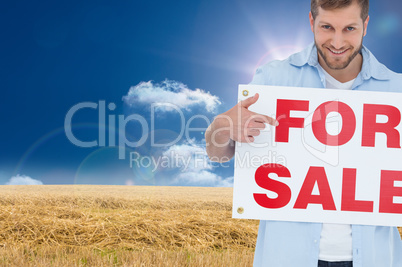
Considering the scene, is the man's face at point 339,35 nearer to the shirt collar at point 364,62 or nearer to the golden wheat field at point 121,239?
the shirt collar at point 364,62

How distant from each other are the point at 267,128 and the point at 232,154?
261mm

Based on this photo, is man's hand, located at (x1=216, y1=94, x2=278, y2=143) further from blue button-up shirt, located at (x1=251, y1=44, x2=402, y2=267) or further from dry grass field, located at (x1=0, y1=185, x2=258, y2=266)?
dry grass field, located at (x1=0, y1=185, x2=258, y2=266)

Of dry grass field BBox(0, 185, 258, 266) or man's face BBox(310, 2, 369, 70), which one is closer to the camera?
man's face BBox(310, 2, 369, 70)

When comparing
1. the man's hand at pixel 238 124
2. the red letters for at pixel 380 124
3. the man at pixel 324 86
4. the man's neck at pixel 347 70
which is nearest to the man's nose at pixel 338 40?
the man at pixel 324 86

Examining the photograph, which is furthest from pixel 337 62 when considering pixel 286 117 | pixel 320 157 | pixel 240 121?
pixel 240 121

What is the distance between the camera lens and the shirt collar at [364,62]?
234 cm

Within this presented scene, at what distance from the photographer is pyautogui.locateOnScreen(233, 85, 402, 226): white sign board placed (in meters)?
2.37

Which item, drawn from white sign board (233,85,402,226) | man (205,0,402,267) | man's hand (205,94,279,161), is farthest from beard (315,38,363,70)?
man's hand (205,94,279,161)

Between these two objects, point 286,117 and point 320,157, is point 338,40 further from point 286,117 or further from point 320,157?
point 320,157

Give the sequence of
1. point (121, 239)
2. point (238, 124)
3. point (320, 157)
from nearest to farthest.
Answer: point (238, 124) → point (320, 157) → point (121, 239)

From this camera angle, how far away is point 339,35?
2277 millimetres

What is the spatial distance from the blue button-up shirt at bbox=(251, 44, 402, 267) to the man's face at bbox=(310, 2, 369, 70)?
3.1 inches

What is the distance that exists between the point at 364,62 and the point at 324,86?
26 centimetres

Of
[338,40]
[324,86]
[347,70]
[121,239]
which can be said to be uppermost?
[338,40]
